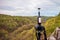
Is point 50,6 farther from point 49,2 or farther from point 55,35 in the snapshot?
point 55,35

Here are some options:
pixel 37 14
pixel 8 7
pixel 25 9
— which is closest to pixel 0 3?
pixel 8 7

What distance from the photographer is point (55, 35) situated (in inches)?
162

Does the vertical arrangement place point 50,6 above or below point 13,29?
above

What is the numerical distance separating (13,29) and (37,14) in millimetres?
605

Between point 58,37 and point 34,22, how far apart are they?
596 millimetres

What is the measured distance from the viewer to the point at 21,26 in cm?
432

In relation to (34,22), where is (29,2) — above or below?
above

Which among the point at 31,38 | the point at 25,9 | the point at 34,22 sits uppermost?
the point at 25,9

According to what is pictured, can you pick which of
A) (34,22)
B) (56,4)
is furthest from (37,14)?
(56,4)

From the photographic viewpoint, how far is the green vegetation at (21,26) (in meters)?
4.21

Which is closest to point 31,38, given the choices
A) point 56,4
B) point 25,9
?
point 25,9

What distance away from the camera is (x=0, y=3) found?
4.27 meters

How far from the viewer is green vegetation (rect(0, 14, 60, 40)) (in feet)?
13.8

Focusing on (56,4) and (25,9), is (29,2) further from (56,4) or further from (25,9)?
(56,4)
